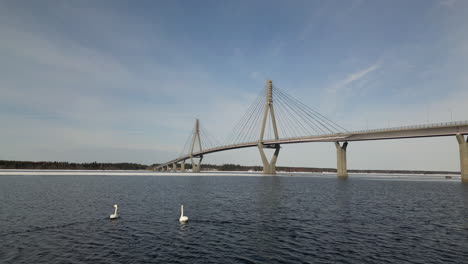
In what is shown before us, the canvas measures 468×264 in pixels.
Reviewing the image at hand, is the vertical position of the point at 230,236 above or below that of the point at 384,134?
below

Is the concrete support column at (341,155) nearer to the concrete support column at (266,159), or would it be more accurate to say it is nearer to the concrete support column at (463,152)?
the concrete support column at (266,159)

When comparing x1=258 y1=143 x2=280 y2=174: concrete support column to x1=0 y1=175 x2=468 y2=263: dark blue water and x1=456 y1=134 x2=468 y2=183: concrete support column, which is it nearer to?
x1=456 y1=134 x2=468 y2=183: concrete support column

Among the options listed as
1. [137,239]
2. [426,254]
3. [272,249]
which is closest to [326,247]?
[272,249]

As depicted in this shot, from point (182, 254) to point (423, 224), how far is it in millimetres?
19020

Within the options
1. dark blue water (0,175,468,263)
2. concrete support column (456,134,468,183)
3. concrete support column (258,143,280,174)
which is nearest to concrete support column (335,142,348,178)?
concrete support column (258,143,280,174)

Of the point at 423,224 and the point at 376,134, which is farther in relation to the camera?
the point at 376,134

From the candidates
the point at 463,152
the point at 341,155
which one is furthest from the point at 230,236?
the point at 341,155

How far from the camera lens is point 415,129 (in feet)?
240

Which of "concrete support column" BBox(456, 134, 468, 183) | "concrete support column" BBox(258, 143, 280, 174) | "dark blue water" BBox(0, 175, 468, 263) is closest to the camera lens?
"dark blue water" BBox(0, 175, 468, 263)

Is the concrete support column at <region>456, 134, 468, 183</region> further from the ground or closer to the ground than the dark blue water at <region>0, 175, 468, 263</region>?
further from the ground

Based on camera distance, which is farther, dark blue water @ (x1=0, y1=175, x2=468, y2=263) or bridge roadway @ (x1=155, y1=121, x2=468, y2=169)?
bridge roadway @ (x1=155, y1=121, x2=468, y2=169)

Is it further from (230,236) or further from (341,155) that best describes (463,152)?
(230,236)

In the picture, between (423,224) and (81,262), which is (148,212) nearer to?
(81,262)

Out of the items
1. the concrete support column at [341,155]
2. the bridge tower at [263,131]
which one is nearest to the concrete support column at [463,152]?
the concrete support column at [341,155]
